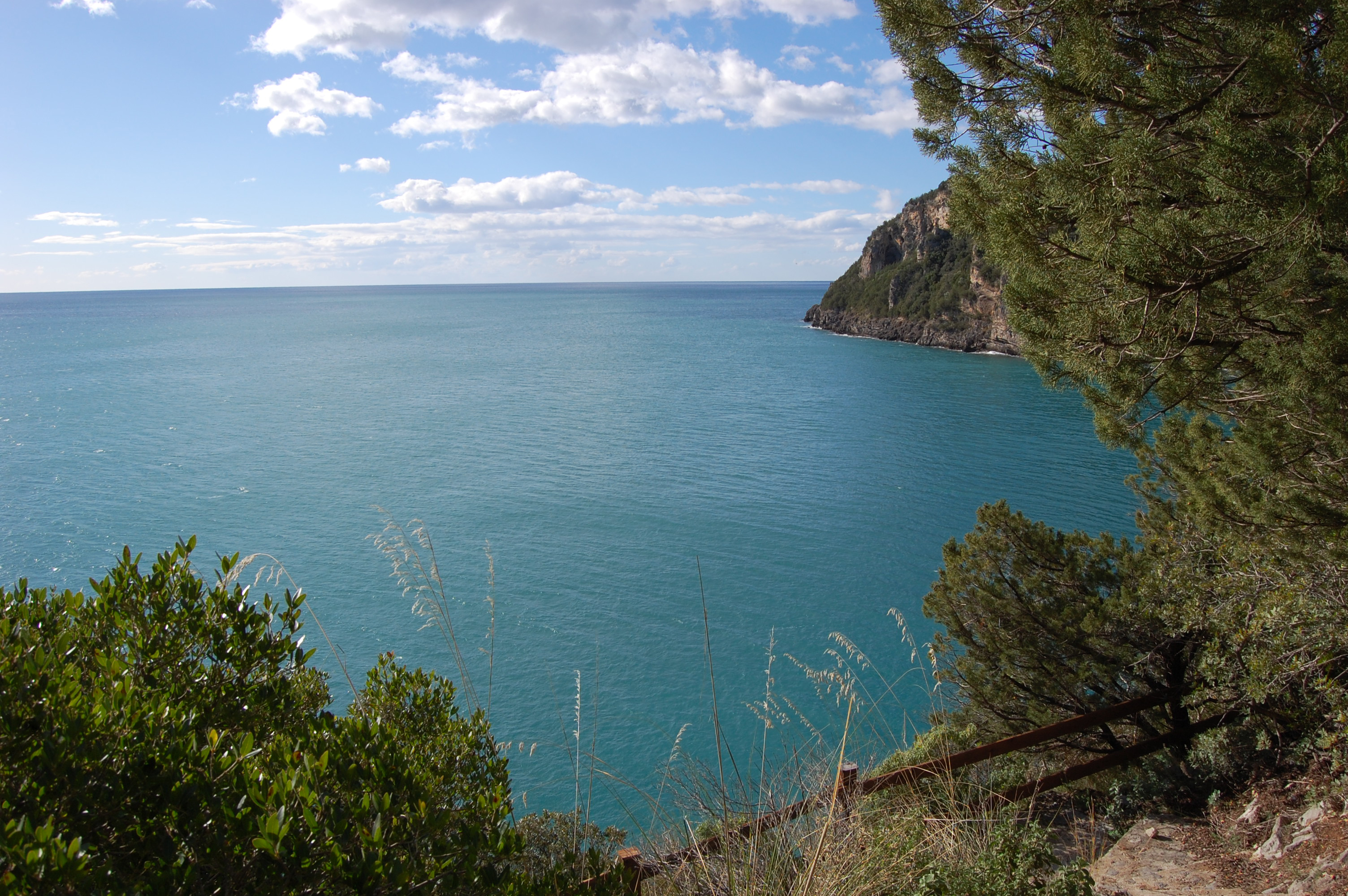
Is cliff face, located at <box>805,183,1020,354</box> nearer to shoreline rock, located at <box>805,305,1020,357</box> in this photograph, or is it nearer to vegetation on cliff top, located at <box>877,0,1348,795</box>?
shoreline rock, located at <box>805,305,1020,357</box>

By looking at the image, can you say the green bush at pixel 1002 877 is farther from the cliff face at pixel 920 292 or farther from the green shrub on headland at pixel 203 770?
the cliff face at pixel 920 292

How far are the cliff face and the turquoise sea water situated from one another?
8962 millimetres

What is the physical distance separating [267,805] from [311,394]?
157ft

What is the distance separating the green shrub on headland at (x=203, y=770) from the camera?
1.54m

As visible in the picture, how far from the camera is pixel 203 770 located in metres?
1.75

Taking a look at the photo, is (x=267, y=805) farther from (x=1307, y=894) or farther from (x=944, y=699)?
(x=944, y=699)

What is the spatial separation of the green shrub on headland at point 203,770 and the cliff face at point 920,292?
5560 centimetres

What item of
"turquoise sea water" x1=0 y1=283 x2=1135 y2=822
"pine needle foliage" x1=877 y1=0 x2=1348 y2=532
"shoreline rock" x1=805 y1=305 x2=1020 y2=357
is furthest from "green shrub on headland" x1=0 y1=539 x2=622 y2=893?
"shoreline rock" x1=805 y1=305 x2=1020 y2=357

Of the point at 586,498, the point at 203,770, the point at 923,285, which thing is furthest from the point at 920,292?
the point at 203,770

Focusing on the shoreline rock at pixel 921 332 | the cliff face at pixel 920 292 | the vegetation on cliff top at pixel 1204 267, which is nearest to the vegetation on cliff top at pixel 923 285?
the cliff face at pixel 920 292

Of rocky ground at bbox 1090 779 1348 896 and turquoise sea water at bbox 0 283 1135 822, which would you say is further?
turquoise sea water at bbox 0 283 1135 822

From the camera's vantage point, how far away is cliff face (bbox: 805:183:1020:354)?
61.5 meters

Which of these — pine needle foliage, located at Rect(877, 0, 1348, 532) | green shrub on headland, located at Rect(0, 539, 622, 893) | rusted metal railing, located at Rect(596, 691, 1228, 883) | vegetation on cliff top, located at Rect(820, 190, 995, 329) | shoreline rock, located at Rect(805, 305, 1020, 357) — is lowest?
rusted metal railing, located at Rect(596, 691, 1228, 883)

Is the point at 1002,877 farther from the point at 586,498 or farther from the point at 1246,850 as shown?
the point at 586,498
